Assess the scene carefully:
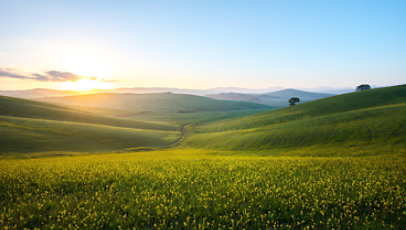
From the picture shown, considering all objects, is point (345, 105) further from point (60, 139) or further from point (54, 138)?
point (54, 138)

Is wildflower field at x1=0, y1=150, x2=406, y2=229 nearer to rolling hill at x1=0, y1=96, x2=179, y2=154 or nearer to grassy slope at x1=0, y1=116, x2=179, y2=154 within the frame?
grassy slope at x1=0, y1=116, x2=179, y2=154

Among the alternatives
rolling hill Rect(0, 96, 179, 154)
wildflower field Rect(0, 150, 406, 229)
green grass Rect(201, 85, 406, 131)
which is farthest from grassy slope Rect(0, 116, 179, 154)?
green grass Rect(201, 85, 406, 131)

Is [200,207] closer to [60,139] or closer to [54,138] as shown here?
[60,139]

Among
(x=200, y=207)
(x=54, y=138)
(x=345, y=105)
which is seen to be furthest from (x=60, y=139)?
(x=345, y=105)

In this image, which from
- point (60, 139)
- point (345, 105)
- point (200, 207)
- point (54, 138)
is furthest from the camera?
point (345, 105)

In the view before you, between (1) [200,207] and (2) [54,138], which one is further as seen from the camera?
(2) [54,138]

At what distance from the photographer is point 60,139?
44.8m

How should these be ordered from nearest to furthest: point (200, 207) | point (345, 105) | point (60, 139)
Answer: point (200, 207), point (60, 139), point (345, 105)

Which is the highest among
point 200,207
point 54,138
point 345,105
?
point 345,105

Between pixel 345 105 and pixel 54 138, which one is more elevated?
pixel 345 105

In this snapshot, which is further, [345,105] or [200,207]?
[345,105]

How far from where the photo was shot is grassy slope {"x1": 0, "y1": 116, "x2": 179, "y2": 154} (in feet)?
121

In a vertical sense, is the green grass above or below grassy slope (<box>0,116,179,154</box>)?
above

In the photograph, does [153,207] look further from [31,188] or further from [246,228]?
[31,188]
